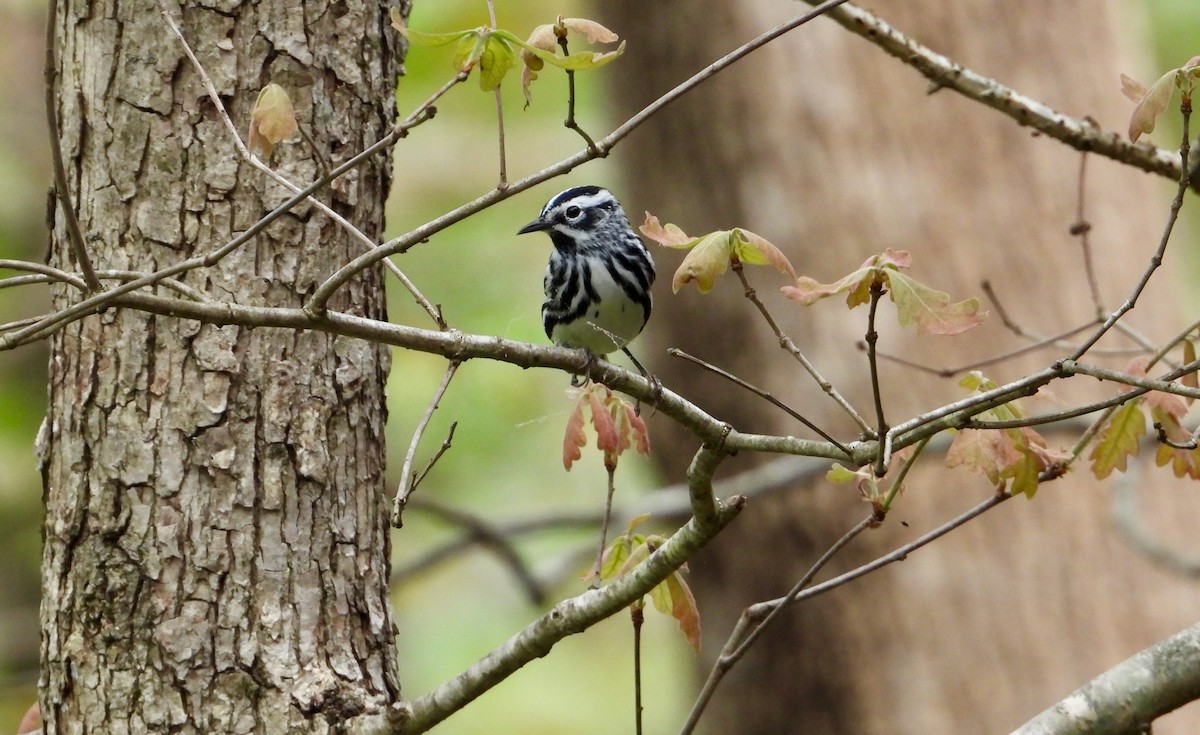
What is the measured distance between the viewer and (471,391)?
323 inches

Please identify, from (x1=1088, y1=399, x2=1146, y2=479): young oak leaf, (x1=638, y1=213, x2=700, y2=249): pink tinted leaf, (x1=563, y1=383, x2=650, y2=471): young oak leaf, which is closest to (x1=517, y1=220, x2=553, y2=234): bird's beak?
(x1=563, y1=383, x2=650, y2=471): young oak leaf

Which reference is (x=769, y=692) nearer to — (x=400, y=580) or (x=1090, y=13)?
(x=400, y=580)

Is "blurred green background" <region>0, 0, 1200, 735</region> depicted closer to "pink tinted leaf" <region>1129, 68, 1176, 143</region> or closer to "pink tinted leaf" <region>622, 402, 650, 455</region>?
"pink tinted leaf" <region>622, 402, 650, 455</region>

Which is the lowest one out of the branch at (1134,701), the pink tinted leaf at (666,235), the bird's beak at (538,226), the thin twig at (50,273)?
the branch at (1134,701)

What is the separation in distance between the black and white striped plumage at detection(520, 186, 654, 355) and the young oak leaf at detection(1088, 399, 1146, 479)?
1468 millimetres

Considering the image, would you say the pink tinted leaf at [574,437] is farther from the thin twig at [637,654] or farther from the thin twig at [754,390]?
the thin twig at [754,390]

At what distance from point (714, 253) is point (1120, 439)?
929 millimetres

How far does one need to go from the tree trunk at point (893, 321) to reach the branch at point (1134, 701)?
2920mm

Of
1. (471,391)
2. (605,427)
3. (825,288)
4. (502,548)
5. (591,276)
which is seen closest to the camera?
(825,288)

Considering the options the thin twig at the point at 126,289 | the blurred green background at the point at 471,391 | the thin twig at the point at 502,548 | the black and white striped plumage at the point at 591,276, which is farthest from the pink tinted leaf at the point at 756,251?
the blurred green background at the point at 471,391

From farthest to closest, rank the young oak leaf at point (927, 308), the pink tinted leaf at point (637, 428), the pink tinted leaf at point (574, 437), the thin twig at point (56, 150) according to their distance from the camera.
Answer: the pink tinted leaf at point (637, 428) < the pink tinted leaf at point (574, 437) < the young oak leaf at point (927, 308) < the thin twig at point (56, 150)

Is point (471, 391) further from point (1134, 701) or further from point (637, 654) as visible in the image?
point (1134, 701)

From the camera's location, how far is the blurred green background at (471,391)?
7.69 metres

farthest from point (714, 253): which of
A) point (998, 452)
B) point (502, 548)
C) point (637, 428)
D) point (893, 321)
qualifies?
point (893, 321)
